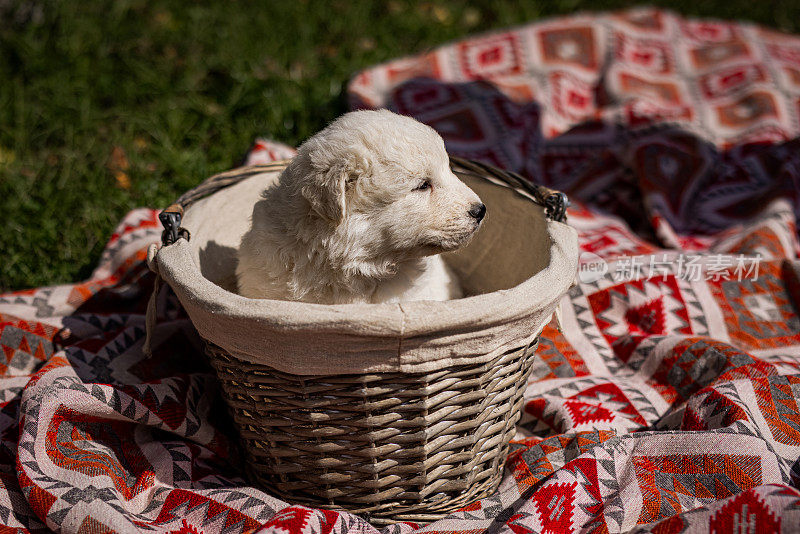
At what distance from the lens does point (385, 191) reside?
7.07 feet

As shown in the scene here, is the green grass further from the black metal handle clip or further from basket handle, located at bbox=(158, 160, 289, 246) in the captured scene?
the black metal handle clip

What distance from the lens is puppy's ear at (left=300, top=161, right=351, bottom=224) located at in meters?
2.07

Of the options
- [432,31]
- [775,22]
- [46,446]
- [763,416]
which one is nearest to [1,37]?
[432,31]

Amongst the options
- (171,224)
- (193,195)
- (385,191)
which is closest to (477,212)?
(385,191)

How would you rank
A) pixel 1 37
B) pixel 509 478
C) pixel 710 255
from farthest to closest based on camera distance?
pixel 1 37 < pixel 710 255 < pixel 509 478

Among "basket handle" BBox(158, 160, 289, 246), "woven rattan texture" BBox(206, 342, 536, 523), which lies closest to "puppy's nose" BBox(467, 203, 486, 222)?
"woven rattan texture" BBox(206, 342, 536, 523)

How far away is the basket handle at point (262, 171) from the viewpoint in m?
2.26

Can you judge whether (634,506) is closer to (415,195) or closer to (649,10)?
(415,195)

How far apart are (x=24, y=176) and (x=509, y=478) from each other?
3.39m

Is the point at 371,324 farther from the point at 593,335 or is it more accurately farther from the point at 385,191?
the point at 593,335

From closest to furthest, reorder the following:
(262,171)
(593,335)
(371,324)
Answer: (371,324) < (262,171) < (593,335)

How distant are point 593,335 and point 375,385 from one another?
63.4 inches

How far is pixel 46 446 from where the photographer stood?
87.6 inches

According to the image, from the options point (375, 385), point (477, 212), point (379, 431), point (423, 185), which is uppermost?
point (423, 185)
